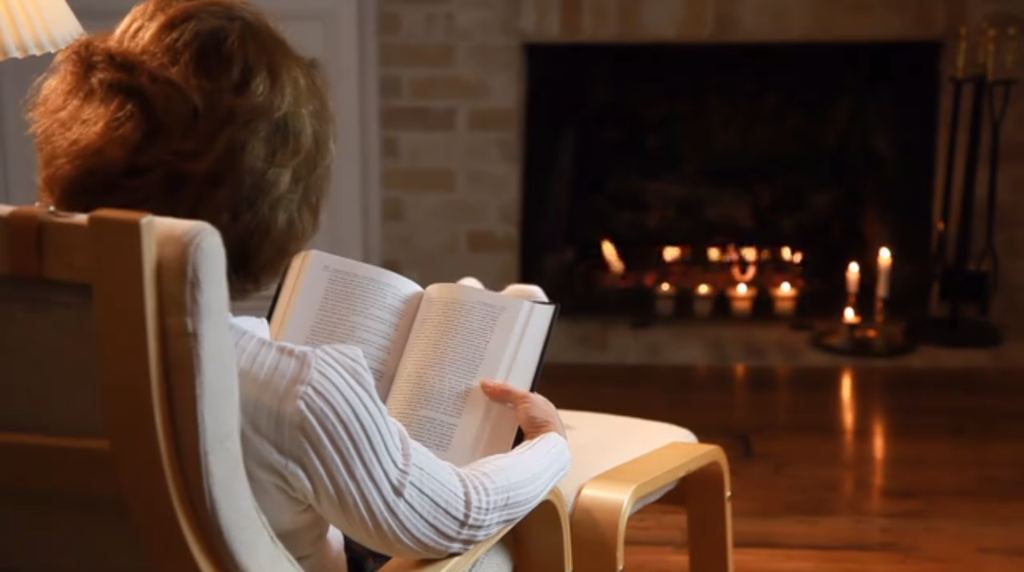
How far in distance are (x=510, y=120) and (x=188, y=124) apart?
2586 mm

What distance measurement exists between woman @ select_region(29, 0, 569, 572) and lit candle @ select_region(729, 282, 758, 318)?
262cm

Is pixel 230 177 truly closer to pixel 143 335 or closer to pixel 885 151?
pixel 143 335

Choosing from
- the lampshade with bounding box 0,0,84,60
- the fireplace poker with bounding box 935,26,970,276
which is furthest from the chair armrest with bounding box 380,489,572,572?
the fireplace poker with bounding box 935,26,970,276

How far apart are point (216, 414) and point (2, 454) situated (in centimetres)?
17

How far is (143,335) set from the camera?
0.78 metres

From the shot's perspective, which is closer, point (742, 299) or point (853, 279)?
point (853, 279)

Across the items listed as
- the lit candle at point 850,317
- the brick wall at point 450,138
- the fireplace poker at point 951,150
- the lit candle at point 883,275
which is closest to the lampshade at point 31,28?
the brick wall at point 450,138

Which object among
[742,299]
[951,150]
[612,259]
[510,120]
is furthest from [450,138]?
[951,150]

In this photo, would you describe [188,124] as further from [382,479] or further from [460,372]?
[460,372]

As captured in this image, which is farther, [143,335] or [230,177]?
[230,177]

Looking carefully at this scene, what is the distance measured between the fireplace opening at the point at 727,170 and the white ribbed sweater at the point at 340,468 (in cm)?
250

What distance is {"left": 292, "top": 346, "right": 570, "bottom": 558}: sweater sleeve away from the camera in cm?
A: 90

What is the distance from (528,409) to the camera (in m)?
1.24

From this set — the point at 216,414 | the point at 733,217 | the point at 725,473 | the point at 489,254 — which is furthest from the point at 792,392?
the point at 216,414
